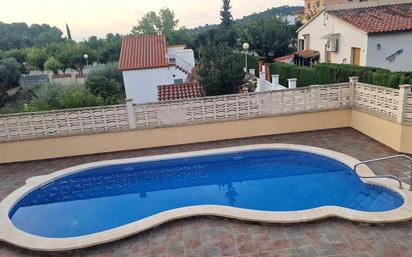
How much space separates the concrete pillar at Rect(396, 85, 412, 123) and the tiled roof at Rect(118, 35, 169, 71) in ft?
47.6

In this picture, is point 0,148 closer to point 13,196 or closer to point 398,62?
point 13,196

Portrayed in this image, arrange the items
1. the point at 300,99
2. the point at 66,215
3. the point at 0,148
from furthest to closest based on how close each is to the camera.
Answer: the point at 300,99
the point at 0,148
the point at 66,215

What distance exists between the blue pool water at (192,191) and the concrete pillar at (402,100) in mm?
2166

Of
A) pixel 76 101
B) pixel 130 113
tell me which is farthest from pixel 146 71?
pixel 130 113

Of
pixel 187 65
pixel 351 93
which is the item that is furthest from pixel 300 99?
pixel 187 65

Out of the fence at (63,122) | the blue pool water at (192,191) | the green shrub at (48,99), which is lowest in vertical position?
the blue pool water at (192,191)

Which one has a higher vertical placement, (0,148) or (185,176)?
(0,148)

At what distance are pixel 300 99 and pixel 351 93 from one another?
1.88 metres

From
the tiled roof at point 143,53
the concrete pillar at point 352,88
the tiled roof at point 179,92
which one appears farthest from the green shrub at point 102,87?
the concrete pillar at point 352,88

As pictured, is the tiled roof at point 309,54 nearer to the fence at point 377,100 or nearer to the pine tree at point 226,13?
the fence at point 377,100

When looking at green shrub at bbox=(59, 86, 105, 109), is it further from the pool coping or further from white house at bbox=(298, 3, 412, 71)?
white house at bbox=(298, 3, 412, 71)

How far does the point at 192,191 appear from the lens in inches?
348

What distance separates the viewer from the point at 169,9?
8331 centimetres

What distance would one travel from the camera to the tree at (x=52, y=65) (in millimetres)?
39209
